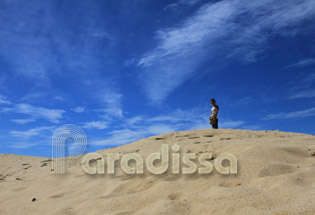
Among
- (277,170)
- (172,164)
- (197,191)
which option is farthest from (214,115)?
(197,191)

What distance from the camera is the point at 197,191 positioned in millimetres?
3152

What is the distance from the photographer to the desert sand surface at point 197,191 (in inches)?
99.4

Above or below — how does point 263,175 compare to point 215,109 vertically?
below

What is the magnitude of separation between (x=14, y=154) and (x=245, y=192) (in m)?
10.9

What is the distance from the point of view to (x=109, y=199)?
341cm

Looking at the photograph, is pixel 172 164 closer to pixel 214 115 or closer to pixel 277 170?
pixel 277 170

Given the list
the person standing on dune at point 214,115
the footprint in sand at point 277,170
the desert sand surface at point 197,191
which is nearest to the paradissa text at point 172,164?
the desert sand surface at point 197,191

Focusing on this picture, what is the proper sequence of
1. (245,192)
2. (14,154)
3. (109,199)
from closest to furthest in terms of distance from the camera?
(245,192) → (109,199) → (14,154)

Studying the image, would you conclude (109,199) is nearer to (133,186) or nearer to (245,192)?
(133,186)

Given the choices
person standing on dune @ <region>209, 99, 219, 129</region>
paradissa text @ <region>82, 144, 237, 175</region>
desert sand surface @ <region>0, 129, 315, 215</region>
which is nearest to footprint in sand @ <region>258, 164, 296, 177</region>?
desert sand surface @ <region>0, 129, 315, 215</region>

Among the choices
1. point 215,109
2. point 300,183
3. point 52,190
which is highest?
point 215,109

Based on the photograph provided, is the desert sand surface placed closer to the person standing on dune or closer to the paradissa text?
the paradissa text

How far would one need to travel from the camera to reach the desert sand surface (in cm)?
253

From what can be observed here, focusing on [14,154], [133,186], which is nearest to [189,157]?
[133,186]
